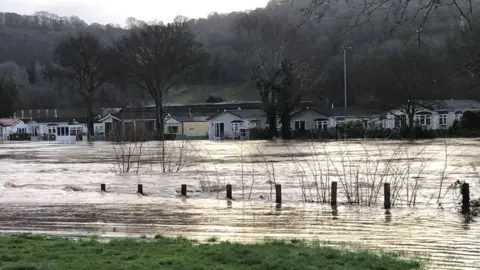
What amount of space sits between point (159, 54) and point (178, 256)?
7056 centimetres

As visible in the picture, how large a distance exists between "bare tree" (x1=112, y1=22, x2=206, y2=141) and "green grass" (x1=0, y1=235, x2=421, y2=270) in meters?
67.2

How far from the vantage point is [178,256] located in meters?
8.48

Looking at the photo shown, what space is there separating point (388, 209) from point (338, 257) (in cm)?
788

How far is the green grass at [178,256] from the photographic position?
777 centimetres

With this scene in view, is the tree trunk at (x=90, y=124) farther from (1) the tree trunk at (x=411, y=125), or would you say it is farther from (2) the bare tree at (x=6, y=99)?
(1) the tree trunk at (x=411, y=125)

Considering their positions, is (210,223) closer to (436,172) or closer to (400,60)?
(436,172)

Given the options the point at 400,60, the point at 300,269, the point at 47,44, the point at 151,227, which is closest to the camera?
the point at 300,269

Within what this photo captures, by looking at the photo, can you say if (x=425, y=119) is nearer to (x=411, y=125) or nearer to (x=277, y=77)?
(x=411, y=125)

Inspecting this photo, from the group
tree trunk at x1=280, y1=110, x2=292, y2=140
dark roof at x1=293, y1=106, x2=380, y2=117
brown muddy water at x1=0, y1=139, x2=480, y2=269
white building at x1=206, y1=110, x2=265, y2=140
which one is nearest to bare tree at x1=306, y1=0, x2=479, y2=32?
brown muddy water at x1=0, y1=139, x2=480, y2=269

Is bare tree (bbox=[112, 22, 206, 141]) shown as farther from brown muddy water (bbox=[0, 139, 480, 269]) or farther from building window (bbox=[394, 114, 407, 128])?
brown muddy water (bbox=[0, 139, 480, 269])

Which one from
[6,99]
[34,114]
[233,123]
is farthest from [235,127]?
[6,99]

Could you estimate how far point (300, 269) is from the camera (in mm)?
7512

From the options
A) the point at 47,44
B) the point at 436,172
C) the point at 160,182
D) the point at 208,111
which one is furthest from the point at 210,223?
the point at 47,44

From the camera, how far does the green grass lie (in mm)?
7766
